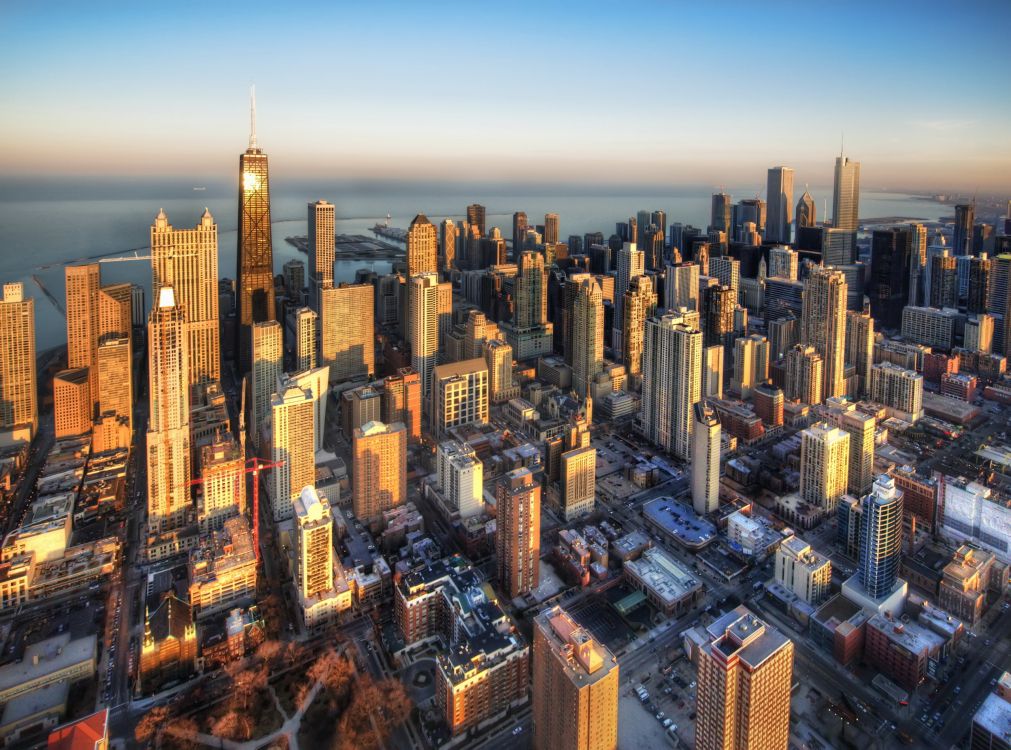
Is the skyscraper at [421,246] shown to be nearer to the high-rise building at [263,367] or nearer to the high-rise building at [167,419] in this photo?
the high-rise building at [263,367]

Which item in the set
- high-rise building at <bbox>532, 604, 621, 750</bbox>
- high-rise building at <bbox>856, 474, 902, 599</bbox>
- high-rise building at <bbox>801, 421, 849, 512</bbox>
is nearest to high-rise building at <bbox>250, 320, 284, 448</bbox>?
high-rise building at <bbox>532, 604, 621, 750</bbox>

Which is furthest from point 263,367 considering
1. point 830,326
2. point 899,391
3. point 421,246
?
point 899,391

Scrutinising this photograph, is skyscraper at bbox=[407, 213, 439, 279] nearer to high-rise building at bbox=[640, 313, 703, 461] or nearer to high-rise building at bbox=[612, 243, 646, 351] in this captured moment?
high-rise building at bbox=[612, 243, 646, 351]

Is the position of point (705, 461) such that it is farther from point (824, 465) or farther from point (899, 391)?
point (899, 391)

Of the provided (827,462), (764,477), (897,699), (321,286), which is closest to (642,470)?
(764,477)

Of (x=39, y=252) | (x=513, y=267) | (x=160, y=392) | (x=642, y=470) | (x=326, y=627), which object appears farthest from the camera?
(x=513, y=267)

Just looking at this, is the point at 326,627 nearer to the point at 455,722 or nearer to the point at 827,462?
the point at 455,722

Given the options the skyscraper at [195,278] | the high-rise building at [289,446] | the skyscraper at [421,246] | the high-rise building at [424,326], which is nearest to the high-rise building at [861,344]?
the high-rise building at [424,326]
